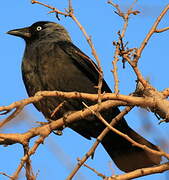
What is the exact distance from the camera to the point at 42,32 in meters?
7.48

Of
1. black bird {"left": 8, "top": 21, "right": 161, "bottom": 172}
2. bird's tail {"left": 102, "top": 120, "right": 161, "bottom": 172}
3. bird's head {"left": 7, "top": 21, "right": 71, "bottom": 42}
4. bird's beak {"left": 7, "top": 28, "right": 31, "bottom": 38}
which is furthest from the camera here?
bird's beak {"left": 7, "top": 28, "right": 31, "bottom": 38}

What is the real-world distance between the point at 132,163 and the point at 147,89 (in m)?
2.28

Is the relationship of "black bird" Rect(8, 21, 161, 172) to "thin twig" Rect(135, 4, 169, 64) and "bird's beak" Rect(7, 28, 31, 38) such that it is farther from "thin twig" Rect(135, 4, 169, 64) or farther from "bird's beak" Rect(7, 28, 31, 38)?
"thin twig" Rect(135, 4, 169, 64)

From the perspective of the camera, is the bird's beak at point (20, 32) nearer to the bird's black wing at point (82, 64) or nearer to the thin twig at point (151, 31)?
the bird's black wing at point (82, 64)

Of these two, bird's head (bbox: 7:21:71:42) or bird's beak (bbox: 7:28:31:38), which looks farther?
bird's beak (bbox: 7:28:31:38)

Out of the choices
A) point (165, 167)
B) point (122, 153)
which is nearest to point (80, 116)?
point (165, 167)

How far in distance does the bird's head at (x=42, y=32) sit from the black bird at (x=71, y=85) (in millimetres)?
475

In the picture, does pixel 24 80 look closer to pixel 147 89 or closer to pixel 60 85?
pixel 60 85

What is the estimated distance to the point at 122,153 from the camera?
6391 millimetres

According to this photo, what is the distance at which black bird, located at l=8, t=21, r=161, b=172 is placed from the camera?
6.02m

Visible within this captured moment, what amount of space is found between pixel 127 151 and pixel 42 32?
2681mm

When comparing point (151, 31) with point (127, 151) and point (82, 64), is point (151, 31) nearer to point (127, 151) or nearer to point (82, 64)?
point (82, 64)

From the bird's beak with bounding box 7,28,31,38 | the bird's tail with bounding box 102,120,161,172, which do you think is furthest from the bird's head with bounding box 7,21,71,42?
the bird's tail with bounding box 102,120,161,172

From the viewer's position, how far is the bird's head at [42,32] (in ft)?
24.0
